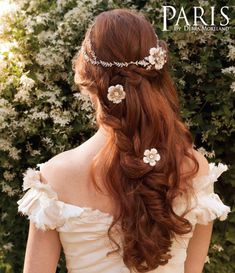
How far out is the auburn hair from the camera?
72.7 inches

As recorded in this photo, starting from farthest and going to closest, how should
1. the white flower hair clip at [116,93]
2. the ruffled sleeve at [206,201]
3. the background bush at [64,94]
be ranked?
the background bush at [64,94]
the ruffled sleeve at [206,201]
the white flower hair clip at [116,93]

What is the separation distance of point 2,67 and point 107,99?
1524mm

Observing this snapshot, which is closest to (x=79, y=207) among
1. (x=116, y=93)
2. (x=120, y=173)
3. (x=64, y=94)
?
(x=120, y=173)

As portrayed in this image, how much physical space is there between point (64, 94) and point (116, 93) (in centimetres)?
144

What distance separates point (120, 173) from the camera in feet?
6.21

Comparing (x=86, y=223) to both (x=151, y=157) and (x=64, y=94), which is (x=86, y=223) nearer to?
(x=151, y=157)

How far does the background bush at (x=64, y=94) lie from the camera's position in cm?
293

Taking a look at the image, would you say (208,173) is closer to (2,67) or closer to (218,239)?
(218,239)

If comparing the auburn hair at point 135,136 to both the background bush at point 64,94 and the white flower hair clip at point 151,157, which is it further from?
the background bush at point 64,94

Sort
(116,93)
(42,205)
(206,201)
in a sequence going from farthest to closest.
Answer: (206,201), (42,205), (116,93)

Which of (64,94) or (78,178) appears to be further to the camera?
(64,94)

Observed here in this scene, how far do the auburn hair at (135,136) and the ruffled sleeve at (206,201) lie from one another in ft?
0.37

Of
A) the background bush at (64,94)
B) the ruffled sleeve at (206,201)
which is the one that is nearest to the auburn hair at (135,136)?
the ruffled sleeve at (206,201)

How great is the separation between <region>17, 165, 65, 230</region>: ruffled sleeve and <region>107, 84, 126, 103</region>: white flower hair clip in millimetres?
362
